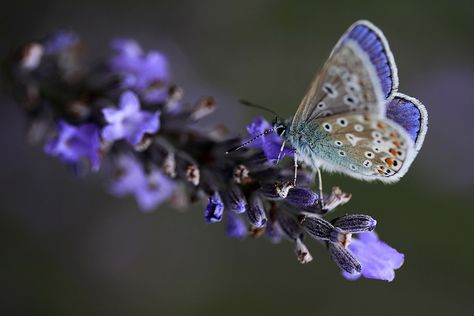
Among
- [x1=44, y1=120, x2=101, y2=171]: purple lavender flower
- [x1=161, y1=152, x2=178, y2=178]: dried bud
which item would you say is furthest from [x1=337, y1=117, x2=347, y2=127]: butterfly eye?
[x1=44, y1=120, x2=101, y2=171]: purple lavender flower

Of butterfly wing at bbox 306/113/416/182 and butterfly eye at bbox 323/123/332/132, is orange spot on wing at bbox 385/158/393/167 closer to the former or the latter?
butterfly wing at bbox 306/113/416/182

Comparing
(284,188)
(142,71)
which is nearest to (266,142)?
(284,188)

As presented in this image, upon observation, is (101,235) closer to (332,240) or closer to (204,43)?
(204,43)

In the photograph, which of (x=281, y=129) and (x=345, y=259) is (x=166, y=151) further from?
(x=345, y=259)

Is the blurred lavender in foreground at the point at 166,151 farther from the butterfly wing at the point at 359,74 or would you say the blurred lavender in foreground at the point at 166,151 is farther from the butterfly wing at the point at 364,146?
the butterfly wing at the point at 359,74

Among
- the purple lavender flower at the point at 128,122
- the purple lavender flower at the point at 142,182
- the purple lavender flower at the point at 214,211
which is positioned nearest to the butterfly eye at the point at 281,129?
the purple lavender flower at the point at 214,211

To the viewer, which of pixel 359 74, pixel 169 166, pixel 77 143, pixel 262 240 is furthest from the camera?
pixel 262 240

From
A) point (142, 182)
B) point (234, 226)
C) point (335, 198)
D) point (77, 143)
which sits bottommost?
point (142, 182)
